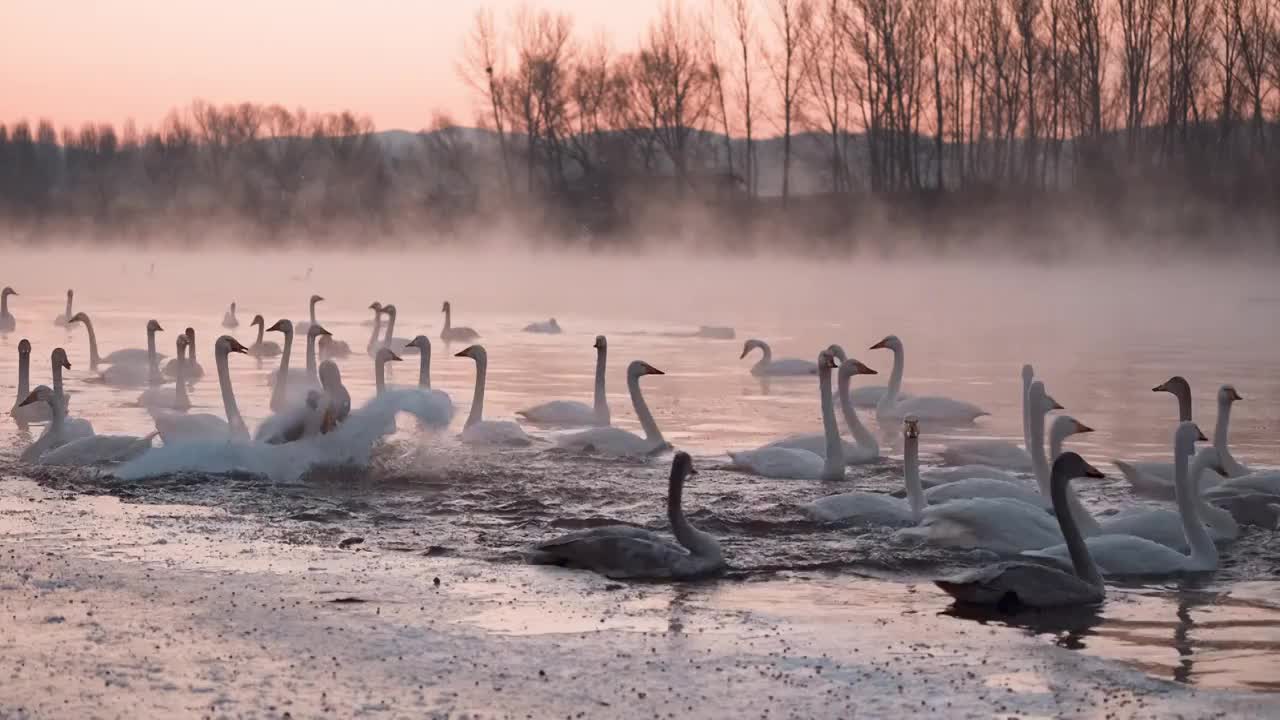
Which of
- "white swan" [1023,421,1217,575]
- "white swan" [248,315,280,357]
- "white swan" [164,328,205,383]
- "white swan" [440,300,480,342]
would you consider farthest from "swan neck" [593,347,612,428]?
"white swan" [440,300,480,342]

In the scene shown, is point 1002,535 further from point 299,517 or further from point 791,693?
point 299,517

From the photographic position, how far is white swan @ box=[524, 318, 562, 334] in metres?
22.4

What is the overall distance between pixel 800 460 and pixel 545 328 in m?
13.1

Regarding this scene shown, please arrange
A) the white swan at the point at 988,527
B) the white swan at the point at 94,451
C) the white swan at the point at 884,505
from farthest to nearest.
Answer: the white swan at the point at 94,451, the white swan at the point at 884,505, the white swan at the point at 988,527

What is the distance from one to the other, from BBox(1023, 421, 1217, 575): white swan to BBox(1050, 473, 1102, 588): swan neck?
262 millimetres

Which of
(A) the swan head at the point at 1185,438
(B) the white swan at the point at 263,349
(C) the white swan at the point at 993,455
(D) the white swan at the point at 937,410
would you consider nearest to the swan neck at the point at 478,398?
(D) the white swan at the point at 937,410

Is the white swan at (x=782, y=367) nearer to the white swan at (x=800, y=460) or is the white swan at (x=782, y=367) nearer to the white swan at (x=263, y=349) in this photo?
the white swan at (x=263, y=349)

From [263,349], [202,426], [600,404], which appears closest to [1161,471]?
[600,404]

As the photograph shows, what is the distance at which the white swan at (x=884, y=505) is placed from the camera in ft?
26.0

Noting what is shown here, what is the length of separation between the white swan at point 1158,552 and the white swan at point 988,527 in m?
0.22

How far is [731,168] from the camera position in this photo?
47.6 m

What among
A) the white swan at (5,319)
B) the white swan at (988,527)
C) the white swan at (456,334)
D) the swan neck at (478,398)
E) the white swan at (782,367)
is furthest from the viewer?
the white swan at (5,319)

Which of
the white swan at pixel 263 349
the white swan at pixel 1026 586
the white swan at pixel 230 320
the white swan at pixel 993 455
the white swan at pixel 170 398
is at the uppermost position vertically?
the white swan at pixel 230 320

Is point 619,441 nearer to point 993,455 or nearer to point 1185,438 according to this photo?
point 993,455
